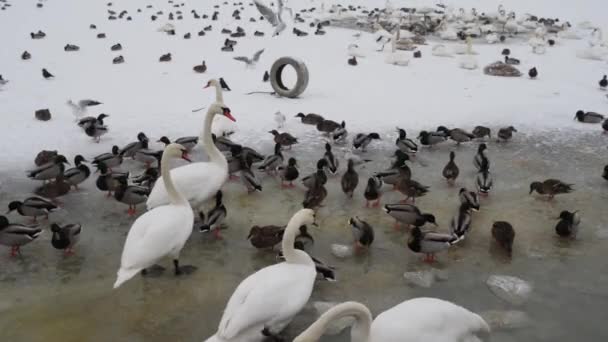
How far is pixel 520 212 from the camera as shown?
25.1 feet

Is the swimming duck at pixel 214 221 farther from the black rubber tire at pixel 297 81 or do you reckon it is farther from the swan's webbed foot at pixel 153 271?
the black rubber tire at pixel 297 81

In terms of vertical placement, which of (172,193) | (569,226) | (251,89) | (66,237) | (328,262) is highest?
(172,193)

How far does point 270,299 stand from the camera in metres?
4.83

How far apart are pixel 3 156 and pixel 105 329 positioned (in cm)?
541

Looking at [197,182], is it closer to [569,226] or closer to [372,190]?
[372,190]

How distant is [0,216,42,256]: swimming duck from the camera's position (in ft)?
20.1

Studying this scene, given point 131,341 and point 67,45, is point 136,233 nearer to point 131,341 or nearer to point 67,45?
point 131,341

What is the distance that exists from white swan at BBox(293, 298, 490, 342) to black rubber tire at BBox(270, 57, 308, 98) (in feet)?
29.9

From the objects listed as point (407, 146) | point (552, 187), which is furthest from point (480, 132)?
point (552, 187)

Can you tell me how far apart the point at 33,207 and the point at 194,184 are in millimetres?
2006

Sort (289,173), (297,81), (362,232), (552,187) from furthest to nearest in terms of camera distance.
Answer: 1. (297,81)
2. (289,173)
3. (552,187)
4. (362,232)

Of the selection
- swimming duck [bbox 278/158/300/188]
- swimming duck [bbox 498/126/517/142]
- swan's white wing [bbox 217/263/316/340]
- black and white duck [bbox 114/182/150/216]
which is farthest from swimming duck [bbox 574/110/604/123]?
black and white duck [bbox 114/182/150/216]

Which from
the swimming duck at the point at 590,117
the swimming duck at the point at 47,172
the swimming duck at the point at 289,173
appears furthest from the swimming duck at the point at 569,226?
the swimming duck at the point at 47,172

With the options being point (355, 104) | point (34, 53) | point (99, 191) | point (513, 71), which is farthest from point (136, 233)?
point (34, 53)
